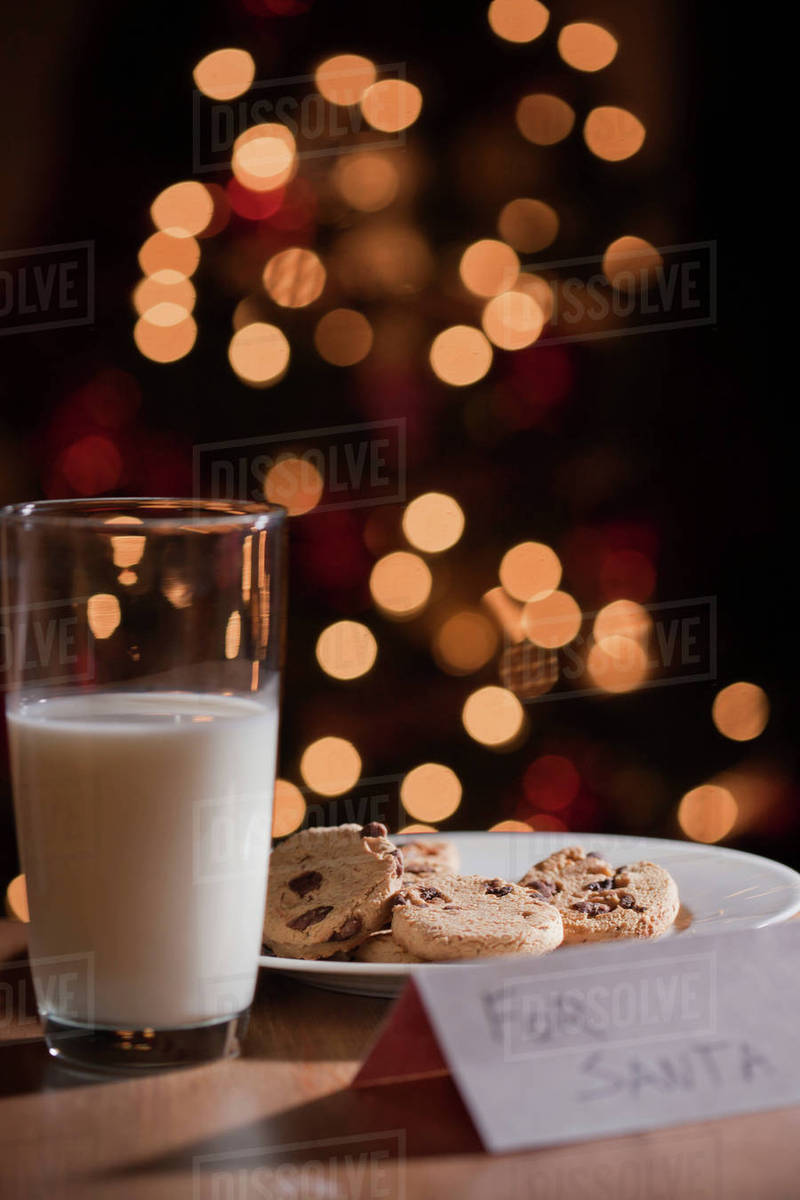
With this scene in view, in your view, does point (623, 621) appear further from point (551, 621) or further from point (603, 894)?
point (603, 894)

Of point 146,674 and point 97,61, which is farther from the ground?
point 97,61

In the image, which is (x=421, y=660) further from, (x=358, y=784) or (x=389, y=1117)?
(x=389, y=1117)

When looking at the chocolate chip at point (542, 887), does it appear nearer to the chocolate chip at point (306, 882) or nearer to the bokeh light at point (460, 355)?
the chocolate chip at point (306, 882)

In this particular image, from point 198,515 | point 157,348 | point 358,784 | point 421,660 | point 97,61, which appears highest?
point 97,61

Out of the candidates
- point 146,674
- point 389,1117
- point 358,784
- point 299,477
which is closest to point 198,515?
point 146,674

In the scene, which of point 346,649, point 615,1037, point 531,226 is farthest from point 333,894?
point 531,226

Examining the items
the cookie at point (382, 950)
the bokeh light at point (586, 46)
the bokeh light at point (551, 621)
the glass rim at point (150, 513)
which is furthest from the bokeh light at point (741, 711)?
the glass rim at point (150, 513)

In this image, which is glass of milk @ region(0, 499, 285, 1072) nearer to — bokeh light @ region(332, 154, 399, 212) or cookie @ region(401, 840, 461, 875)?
cookie @ region(401, 840, 461, 875)
